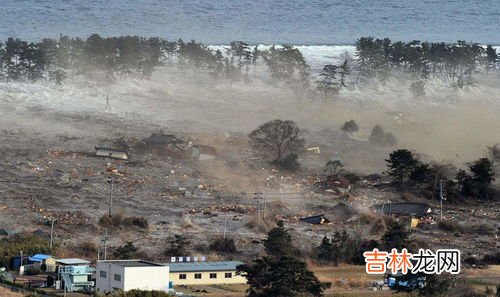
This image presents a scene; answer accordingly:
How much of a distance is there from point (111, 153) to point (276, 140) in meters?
10.2

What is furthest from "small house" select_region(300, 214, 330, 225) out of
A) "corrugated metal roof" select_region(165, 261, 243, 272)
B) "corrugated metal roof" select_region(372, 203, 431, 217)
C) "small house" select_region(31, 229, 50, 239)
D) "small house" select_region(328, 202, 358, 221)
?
"small house" select_region(31, 229, 50, 239)

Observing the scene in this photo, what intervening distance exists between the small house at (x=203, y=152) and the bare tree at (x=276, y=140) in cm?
302

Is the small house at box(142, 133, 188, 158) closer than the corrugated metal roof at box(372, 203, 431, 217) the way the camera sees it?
No

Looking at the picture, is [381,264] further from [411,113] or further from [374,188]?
[411,113]

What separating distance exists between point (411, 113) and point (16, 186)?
45.0 metres

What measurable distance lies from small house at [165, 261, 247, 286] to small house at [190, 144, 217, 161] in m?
28.9

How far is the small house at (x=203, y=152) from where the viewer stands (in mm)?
88562

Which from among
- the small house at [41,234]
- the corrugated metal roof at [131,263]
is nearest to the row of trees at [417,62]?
the small house at [41,234]

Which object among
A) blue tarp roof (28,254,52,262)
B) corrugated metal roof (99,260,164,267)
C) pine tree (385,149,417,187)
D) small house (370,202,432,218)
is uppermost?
pine tree (385,149,417,187)

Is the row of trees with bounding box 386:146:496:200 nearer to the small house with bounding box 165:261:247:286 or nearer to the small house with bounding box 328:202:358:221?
the small house with bounding box 328:202:358:221

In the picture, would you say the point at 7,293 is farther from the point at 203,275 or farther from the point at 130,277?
the point at 203,275

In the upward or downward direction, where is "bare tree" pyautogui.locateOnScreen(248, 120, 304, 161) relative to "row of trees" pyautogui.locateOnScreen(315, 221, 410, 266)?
upward

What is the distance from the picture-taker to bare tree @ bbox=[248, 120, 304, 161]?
297 ft

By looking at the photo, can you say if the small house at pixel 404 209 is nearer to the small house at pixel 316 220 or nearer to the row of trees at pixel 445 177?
the small house at pixel 316 220
